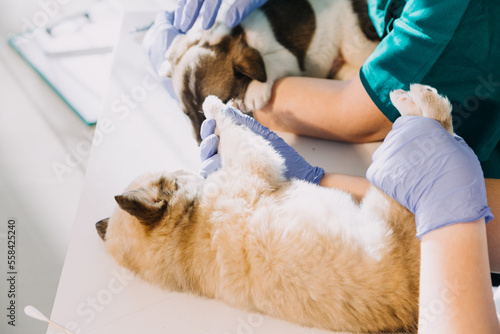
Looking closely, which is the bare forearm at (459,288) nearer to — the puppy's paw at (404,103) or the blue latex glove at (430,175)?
the blue latex glove at (430,175)

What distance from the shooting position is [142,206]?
127cm

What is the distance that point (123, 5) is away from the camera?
355 cm

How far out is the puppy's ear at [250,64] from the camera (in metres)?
1.64

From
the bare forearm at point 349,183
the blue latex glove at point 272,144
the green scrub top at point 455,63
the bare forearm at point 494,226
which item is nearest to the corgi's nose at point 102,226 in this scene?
the blue latex glove at point 272,144

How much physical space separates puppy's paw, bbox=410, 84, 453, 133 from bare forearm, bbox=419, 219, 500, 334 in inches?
15.1

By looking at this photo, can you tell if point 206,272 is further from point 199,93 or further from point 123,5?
point 123,5

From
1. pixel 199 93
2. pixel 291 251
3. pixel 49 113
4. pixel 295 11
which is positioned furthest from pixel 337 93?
pixel 49 113

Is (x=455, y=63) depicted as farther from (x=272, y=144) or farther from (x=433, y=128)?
(x=272, y=144)

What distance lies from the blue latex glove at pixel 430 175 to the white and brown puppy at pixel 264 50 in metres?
0.68

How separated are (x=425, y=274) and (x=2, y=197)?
101 inches

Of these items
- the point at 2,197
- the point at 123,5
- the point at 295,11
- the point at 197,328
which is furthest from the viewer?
the point at 123,5

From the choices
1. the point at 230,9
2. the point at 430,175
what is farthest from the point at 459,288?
the point at 230,9

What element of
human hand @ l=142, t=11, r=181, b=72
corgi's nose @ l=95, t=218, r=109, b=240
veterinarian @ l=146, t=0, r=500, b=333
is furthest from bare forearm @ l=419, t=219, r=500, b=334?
human hand @ l=142, t=11, r=181, b=72

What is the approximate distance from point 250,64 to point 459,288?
1.14 m
